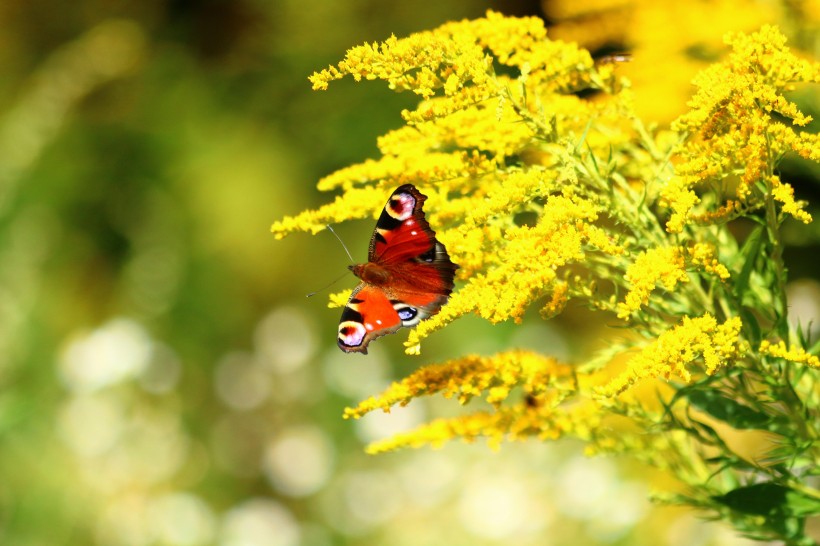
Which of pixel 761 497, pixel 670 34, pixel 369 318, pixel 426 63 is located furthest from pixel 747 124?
pixel 670 34

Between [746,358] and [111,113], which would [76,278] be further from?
[746,358]

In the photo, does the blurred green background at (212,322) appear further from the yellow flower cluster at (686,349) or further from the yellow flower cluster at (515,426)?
the yellow flower cluster at (686,349)

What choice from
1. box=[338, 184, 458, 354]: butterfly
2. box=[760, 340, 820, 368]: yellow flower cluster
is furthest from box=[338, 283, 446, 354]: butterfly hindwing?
box=[760, 340, 820, 368]: yellow flower cluster

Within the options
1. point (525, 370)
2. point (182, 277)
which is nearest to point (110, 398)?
point (182, 277)

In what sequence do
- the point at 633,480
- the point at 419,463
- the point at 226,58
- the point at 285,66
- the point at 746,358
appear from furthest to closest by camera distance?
the point at 226,58
the point at 285,66
the point at 419,463
the point at 633,480
the point at 746,358

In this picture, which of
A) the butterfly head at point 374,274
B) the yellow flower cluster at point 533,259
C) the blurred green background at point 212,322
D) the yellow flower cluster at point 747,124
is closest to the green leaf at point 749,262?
the yellow flower cluster at point 747,124

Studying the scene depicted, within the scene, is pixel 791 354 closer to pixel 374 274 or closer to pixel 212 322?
pixel 374 274

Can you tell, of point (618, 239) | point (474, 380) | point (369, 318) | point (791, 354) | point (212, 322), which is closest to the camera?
point (791, 354)
